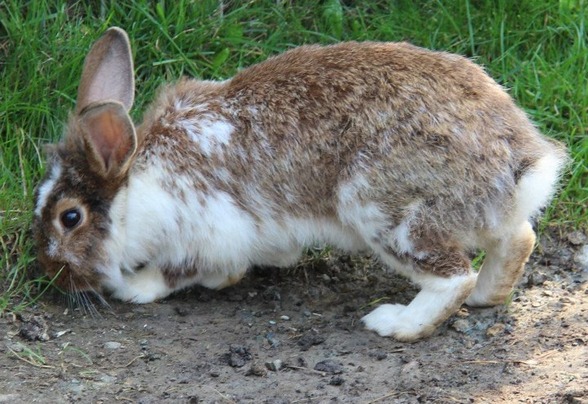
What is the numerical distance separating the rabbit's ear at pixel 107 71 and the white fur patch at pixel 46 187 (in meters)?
0.28

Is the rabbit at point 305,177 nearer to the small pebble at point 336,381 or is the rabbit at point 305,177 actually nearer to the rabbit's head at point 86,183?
the rabbit's head at point 86,183

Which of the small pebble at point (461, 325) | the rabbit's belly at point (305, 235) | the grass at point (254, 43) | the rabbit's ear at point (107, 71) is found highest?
the rabbit's ear at point (107, 71)

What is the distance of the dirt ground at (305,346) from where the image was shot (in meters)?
5.22

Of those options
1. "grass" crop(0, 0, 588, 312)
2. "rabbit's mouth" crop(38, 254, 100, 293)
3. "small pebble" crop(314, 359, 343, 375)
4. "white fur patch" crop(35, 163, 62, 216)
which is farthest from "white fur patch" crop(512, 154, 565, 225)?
"white fur patch" crop(35, 163, 62, 216)

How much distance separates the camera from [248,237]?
5.84m

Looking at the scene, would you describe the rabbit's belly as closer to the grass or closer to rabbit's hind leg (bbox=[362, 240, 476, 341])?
rabbit's hind leg (bbox=[362, 240, 476, 341])

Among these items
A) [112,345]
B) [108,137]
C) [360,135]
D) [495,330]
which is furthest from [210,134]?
[495,330]

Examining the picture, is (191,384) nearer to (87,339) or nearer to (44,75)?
(87,339)

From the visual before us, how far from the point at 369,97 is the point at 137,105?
4.77 ft

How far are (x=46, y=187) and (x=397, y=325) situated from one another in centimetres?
162

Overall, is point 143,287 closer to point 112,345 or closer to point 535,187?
point 112,345

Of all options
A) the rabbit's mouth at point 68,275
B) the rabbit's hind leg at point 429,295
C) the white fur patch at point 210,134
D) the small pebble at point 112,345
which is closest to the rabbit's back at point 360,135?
the white fur patch at point 210,134

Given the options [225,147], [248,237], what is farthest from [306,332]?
[225,147]

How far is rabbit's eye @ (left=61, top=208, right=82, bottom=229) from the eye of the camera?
5785 mm
